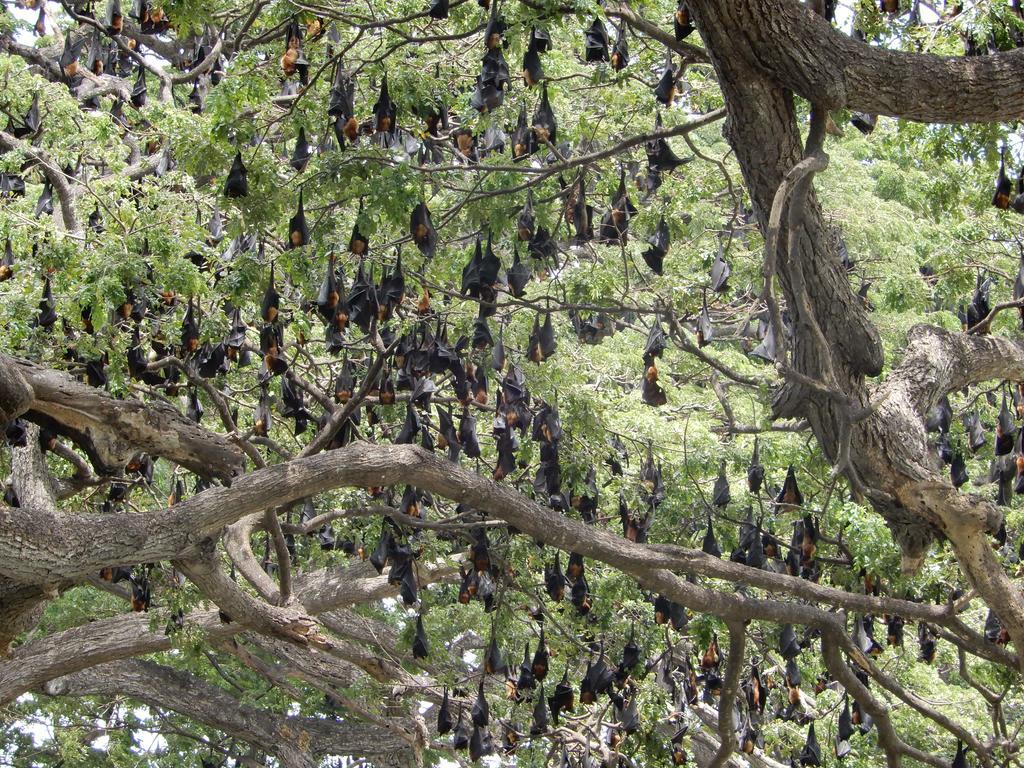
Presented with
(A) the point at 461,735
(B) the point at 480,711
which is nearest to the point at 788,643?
(B) the point at 480,711

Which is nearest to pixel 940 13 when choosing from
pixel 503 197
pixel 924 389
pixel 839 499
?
pixel 924 389

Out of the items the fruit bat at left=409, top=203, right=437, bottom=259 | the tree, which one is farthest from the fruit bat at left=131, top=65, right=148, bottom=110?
the fruit bat at left=409, top=203, right=437, bottom=259

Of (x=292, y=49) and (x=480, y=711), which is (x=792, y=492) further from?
(x=292, y=49)

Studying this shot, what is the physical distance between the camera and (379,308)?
724cm

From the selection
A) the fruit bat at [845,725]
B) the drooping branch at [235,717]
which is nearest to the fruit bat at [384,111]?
the fruit bat at [845,725]

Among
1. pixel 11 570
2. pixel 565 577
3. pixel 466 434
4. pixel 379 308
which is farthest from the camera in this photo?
pixel 565 577

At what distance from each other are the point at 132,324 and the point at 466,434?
2.24m

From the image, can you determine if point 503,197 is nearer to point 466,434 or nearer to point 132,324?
point 466,434

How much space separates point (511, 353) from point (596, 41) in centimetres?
254

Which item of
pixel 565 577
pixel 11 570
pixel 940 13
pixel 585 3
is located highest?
pixel 940 13

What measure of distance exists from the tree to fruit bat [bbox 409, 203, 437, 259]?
0.03 m

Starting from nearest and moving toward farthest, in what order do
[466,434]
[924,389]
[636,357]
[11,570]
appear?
[11,570], [924,389], [466,434], [636,357]

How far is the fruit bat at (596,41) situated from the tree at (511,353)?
0.02 metres

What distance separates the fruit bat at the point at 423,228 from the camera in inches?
266
